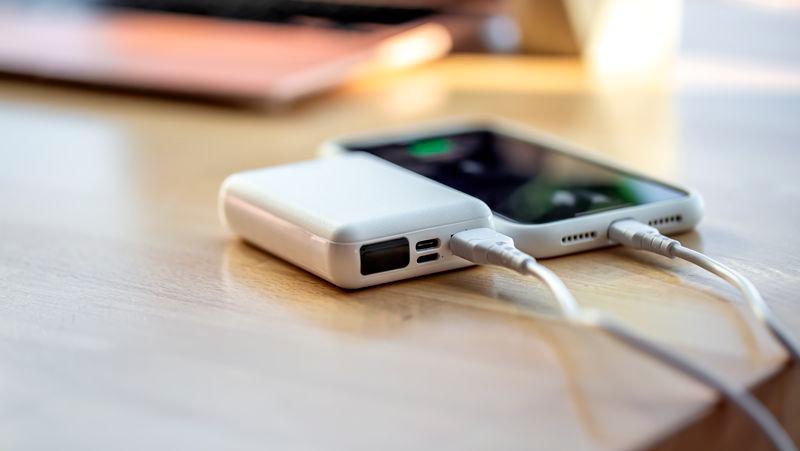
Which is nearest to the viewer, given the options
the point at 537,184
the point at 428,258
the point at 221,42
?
the point at 428,258

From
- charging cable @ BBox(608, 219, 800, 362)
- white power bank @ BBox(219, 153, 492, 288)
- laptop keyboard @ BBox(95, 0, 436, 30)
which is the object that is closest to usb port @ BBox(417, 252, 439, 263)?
white power bank @ BBox(219, 153, 492, 288)

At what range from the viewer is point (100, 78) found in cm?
106

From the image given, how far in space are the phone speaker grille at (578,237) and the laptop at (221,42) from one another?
1.49 ft

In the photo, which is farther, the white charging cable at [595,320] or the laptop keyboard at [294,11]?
the laptop keyboard at [294,11]

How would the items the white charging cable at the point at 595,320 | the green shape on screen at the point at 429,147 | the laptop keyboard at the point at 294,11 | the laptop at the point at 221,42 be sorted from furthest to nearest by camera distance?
1. the laptop keyboard at the point at 294,11
2. the laptop at the point at 221,42
3. the green shape on screen at the point at 429,147
4. the white charging cable at the point at 595,320

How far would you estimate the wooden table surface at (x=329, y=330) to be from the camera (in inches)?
16.5

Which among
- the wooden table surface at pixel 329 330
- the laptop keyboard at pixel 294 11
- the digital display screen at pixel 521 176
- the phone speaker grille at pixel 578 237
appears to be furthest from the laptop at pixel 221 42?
the phone speaker grille at pixel 578 237

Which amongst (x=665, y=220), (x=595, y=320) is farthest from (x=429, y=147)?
(x=595, y=320)

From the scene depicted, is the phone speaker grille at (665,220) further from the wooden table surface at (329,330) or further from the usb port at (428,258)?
the usb port at (428,258)

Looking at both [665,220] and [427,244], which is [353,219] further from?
[665,220]

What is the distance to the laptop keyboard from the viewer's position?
1.22m

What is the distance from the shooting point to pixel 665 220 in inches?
24.7

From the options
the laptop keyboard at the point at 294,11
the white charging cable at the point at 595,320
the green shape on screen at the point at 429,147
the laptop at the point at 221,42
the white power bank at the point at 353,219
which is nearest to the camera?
the white charging cable at the point at 595,320

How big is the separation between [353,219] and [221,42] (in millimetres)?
656
